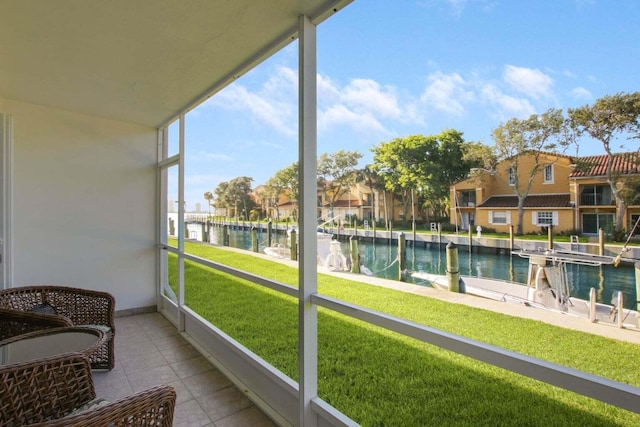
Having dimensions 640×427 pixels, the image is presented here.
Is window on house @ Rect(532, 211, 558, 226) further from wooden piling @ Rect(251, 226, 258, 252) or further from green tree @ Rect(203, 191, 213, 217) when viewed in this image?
green tree @ Rect(203, 191, 213, 217)

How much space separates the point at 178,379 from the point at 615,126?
317 centimetres

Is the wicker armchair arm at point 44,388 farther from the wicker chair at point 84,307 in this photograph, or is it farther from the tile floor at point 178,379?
the wicker chair at point 84,307

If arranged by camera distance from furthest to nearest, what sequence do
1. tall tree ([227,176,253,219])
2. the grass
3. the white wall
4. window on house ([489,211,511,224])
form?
tall tree ([227,176,253,219]) < the white wall < the grass < window on house ([489,211,511,224])

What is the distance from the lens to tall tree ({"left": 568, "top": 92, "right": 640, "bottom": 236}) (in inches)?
46.3

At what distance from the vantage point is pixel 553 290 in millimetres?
1720

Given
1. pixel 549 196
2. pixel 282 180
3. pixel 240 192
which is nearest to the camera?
pixel 549 196

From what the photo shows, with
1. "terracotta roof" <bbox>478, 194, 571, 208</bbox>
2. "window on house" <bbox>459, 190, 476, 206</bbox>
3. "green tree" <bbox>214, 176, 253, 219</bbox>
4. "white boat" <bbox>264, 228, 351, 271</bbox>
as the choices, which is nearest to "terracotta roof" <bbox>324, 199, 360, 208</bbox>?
"white boat" <bbox>264, 228, 351, 271</bbox>

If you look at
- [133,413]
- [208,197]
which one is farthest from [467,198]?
[208,197]

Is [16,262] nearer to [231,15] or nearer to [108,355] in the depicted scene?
[108,355]

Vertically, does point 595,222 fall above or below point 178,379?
above

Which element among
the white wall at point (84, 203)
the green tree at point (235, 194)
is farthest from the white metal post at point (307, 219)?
the white wall at point (84, 203)

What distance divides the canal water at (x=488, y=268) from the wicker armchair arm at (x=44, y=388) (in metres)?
1.79

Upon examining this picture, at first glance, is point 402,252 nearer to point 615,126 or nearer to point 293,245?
point 293,245

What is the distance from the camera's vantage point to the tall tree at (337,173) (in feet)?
8.25
